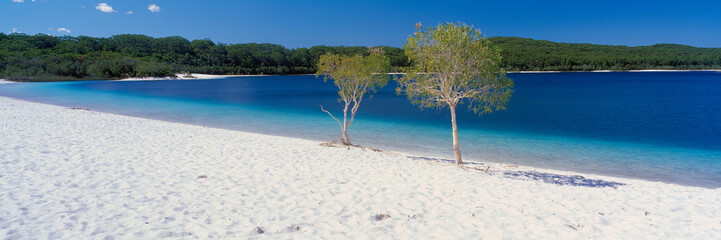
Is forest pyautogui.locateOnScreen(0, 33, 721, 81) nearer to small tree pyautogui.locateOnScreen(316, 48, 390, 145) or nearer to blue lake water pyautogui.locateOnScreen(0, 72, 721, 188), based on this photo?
blue lake water pyautogui.locateOnScreen(0, 72, 721, 188)

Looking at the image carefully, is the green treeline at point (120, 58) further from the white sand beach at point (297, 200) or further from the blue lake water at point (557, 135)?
the white sand beach at point (297, 200)

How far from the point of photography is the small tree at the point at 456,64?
11562 millimetres

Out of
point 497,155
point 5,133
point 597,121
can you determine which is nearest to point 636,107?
point 597,121

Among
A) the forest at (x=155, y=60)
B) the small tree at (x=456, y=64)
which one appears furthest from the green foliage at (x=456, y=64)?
the forest at (x=155, y=60)

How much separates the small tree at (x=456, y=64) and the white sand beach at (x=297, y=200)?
102 inches

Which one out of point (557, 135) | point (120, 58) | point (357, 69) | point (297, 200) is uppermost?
point (120, 58)

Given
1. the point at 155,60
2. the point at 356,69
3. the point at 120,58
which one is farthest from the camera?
the point at 155,60

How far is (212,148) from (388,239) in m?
9.00

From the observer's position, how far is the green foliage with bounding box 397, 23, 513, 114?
37.9 ft

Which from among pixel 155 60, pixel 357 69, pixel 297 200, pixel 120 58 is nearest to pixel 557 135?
pixel 357 69

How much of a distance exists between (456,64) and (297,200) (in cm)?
677

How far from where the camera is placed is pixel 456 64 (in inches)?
458

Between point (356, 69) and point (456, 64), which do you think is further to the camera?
point (356, 69)

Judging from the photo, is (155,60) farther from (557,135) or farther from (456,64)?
(456,64)
